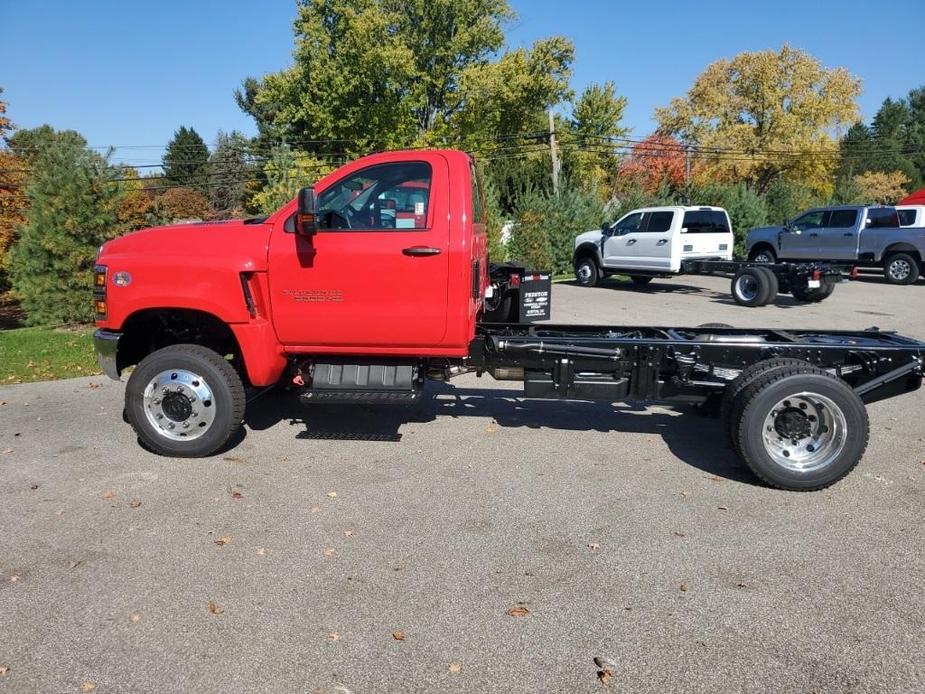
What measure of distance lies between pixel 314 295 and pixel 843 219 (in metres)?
19.5

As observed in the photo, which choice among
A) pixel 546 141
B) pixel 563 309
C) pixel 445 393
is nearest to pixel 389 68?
pixel 546 141

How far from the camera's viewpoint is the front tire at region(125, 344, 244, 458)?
5.07 metres

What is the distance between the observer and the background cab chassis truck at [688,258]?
1434 centimetres

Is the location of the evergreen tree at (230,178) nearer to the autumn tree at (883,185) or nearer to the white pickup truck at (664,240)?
the white pickup truck at (664,240)

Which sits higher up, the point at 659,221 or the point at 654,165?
the point at 654,165

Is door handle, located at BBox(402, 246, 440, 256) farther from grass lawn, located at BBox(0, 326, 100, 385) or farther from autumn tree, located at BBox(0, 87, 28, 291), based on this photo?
autumn tree, located at BBox(0, 87, 28, 291)

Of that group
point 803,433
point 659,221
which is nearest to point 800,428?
point 803,433

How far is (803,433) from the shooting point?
4.65 m

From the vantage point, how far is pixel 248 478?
4879 millimetres

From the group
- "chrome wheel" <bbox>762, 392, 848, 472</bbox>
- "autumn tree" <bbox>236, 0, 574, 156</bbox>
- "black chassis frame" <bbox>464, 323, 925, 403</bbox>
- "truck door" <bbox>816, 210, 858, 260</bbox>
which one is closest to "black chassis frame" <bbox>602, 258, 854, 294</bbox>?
"truck door" <bbox>816, 210, 858, 260</bbox>

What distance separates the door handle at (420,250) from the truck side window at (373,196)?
0.29m

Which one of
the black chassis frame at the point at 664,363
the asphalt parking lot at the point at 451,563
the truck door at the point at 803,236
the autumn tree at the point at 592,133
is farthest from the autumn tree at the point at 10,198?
the autumn tree at the point at 592,133

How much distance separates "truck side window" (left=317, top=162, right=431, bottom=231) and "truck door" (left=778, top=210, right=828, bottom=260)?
1842 centimetres

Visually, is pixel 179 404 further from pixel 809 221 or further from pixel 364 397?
pixel 809 221
